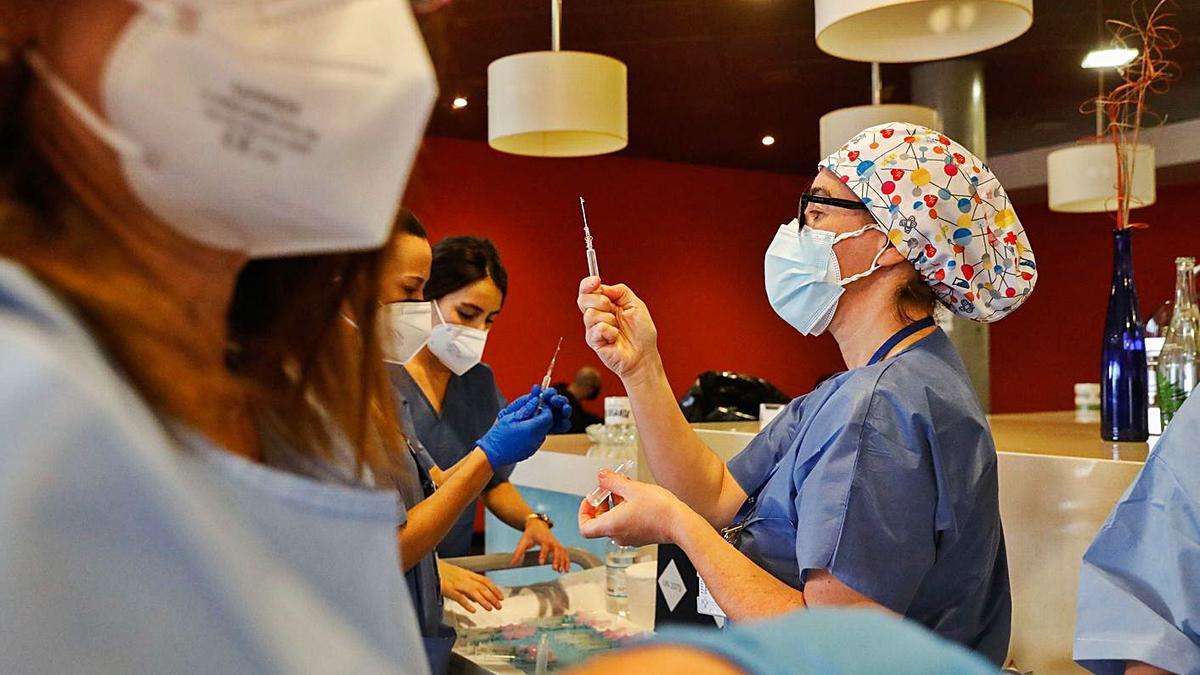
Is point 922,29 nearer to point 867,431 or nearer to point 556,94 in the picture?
point 556,94

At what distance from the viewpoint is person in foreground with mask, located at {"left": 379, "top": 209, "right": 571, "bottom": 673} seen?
173 centimetres

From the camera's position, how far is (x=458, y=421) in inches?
105

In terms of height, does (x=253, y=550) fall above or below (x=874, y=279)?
below

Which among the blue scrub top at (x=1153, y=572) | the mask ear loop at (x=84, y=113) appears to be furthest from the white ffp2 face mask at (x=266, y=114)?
the blue scrub top at (x=1153, y=572)

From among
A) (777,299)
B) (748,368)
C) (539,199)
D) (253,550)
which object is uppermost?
(539,199)

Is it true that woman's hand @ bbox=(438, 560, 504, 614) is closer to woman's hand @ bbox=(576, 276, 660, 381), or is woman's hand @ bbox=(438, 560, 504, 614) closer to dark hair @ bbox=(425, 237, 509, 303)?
woman's hand @ bbox=(576, 276, 660, 381)

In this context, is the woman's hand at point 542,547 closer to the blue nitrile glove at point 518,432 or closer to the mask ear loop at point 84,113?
the blue nitrile glove at point 518,432

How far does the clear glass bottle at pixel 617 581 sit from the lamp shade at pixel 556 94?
4.77ft

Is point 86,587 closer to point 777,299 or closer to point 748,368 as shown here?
point 777,299

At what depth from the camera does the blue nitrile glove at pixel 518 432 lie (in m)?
1.94

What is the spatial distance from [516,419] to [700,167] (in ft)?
23.7

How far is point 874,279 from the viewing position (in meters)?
1.67

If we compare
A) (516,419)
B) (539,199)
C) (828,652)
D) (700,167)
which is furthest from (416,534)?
(700,167)

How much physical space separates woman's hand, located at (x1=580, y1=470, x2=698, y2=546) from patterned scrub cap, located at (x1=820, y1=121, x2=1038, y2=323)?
0.55 metres
